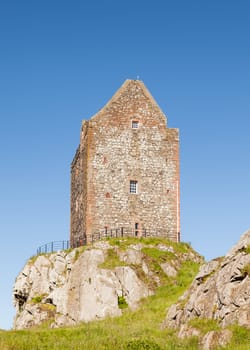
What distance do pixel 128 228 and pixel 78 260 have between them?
528 cm

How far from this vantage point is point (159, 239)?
53031mm

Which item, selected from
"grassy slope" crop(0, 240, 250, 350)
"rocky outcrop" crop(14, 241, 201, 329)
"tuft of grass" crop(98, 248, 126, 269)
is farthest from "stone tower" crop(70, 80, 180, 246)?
"grassy slope" crop(0, 240, 250, 350)

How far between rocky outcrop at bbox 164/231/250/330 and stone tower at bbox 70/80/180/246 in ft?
49.2

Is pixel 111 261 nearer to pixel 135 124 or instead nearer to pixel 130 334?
pixel 135 124

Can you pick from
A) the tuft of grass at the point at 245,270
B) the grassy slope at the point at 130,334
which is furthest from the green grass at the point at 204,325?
the tuft of grass at the point at 245,270

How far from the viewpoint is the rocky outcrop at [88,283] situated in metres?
46.8

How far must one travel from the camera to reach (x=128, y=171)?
54.7 metres

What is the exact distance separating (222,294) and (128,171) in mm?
22223

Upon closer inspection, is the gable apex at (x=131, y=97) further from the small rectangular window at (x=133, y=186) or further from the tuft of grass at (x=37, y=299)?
the tuft of grass at (x=37, y=299)

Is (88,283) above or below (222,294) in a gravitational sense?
above

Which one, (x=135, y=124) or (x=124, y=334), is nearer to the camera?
(x=124, y=334)

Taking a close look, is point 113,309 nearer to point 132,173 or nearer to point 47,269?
point 47,269

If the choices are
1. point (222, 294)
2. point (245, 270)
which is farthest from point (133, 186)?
point (245, 270)

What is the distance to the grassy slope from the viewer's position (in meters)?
31.6
